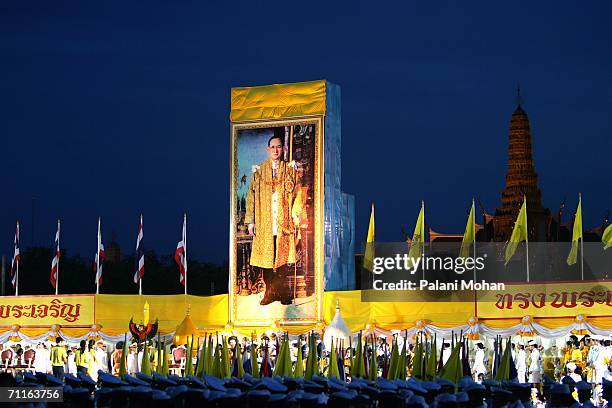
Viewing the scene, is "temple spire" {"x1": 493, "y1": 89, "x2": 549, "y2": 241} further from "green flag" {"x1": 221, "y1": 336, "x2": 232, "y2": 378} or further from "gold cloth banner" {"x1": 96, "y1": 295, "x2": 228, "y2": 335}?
"green flag" {"x1": 221, "y1": 336, "x2": 232, "y2": 378}

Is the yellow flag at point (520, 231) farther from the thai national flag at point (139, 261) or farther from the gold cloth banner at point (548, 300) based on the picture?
the thai national flag at point (139, 261)

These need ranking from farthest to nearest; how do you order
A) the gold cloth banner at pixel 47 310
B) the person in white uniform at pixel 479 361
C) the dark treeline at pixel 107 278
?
the dark treeline at pixel 107 278 → the gold cloth banner at pixel 47 310 → the person in white uniform at pixel 479 361

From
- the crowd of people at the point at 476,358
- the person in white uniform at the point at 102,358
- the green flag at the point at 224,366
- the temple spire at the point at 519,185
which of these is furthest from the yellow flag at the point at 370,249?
the temple spire at the point at 519,185

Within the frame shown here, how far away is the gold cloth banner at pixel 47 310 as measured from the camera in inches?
1620

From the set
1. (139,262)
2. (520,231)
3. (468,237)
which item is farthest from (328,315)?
(139,262)

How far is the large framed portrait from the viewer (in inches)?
1624

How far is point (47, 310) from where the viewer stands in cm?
4166

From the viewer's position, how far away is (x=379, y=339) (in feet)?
116

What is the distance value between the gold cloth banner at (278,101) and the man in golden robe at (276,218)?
30.7 inches

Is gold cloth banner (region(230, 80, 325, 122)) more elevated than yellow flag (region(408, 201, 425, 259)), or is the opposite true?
gold cloth banner (region(230, 80, 325, 122))

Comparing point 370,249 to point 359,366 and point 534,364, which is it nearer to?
point 534,364

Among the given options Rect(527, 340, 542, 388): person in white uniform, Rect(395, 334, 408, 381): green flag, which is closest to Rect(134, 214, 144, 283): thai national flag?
Rect(527, 340, 542, 388): person in white uniform

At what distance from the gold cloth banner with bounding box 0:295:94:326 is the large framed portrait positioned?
496 centimetres

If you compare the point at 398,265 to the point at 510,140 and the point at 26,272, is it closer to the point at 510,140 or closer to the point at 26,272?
the point at 26,272
